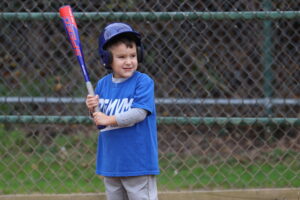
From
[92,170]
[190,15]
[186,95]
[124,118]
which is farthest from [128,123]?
[186,95]

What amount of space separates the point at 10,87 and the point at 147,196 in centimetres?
313

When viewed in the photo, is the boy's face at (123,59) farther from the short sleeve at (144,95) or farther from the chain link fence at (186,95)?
the chain link fence at (186,95)

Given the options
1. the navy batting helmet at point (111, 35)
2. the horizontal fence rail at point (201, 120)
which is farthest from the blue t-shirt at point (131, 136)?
the horizontal fence rail at point (201, 120)

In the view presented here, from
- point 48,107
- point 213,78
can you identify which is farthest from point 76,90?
point 213,78

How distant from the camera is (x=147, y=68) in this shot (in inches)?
203

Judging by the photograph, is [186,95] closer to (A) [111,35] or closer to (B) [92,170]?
(B) [92,170]

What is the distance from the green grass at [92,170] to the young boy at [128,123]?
134 cm

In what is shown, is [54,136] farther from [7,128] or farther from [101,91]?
[101,91]

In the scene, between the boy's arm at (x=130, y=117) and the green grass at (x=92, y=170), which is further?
the green grass at (x=92, y=170)

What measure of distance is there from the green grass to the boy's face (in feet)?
5.21

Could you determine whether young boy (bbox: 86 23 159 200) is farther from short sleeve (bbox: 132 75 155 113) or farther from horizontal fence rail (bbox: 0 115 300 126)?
horizontal fence rail (bbox: 0 115 300 126)

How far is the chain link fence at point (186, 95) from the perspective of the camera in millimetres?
4525

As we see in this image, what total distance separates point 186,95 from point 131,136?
7.68ft

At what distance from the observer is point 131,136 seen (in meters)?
2.96
